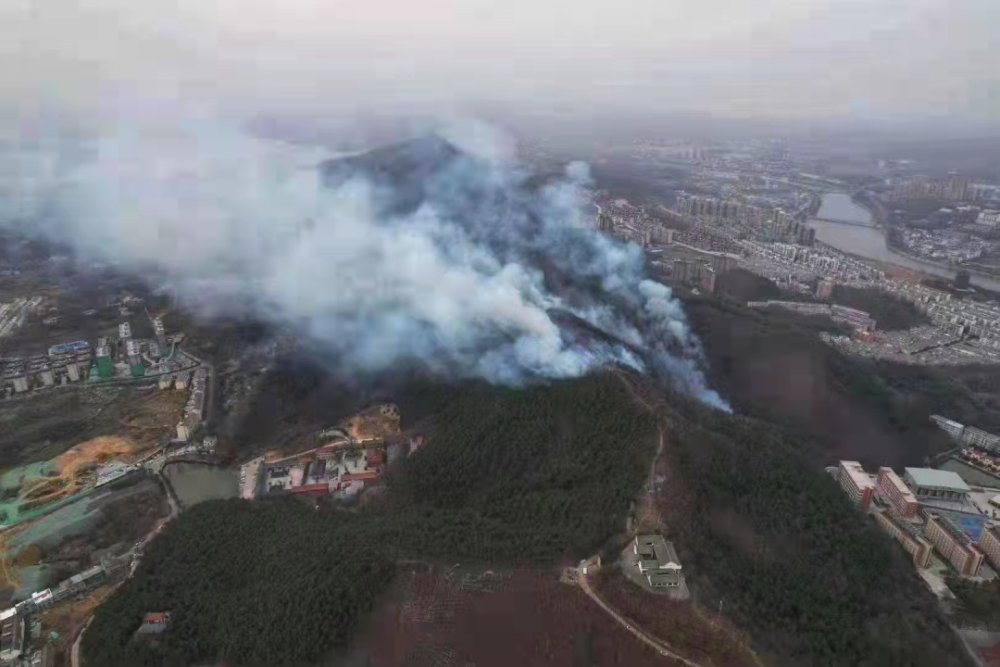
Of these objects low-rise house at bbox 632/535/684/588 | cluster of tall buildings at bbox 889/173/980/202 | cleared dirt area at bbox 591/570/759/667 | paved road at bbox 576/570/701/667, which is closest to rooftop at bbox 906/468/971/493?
low-rise house at bbox 632/535/684/588

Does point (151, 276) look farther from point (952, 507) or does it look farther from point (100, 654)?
point (952, 507)

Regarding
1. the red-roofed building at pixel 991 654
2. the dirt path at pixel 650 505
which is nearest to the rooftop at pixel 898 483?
the red-roofed building at pixel 991 654

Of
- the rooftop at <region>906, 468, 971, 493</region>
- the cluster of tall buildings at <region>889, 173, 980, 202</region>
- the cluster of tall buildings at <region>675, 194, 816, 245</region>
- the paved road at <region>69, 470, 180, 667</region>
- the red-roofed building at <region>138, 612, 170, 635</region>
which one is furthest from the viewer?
the cluster of tall buildings at <region>889, 173, 980, 202</region>

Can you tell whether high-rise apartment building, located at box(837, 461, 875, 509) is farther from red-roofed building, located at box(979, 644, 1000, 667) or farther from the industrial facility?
the industrial facility

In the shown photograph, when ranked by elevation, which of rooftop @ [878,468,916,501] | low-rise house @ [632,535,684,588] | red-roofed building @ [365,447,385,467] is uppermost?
low-rise house @ [632,535,684,588]

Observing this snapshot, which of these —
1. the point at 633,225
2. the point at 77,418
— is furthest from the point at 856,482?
the point at 633,225

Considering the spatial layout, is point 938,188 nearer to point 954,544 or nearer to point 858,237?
point 858,237

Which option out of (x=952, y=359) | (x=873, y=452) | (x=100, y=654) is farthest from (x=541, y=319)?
(x=952, y=359)

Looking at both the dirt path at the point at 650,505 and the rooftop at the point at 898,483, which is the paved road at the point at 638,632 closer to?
the dirt path at the point at 650,505
